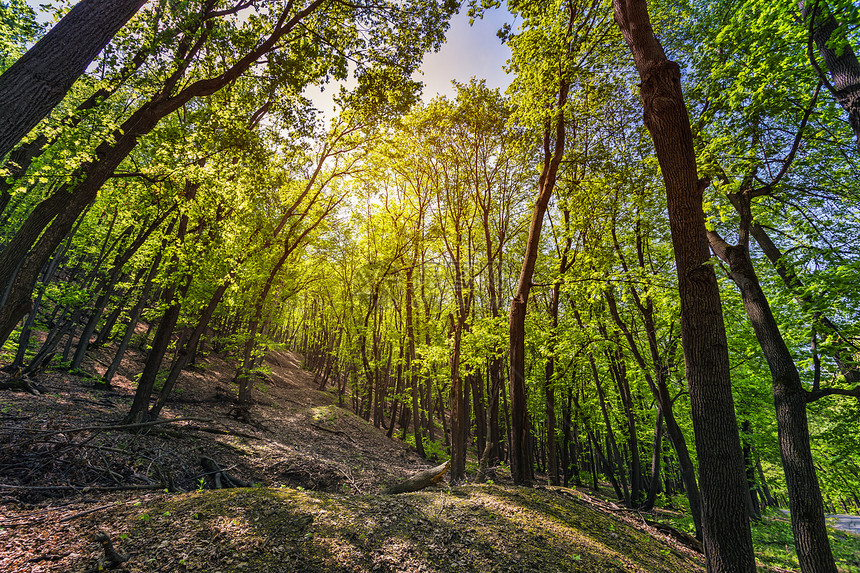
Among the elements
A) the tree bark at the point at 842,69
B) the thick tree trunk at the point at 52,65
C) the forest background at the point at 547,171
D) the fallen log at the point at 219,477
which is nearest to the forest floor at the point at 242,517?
the fallen log at the point at 219,477

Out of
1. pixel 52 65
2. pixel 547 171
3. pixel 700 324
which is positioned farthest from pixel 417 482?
pixel 52 65

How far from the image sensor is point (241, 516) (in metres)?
4.14

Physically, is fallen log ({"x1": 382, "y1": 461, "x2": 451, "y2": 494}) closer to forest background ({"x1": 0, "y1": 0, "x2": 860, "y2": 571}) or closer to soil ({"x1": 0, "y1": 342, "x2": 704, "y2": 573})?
soil ({"x1": 0, "y1": 342, "x2": 704, "y2": 573})

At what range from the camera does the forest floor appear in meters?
3.46

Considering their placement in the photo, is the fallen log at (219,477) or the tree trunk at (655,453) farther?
the tree trunk at (655,453)

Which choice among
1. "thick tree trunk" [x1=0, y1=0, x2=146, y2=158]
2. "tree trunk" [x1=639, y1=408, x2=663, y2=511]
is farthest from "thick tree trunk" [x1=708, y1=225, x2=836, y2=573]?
"thick tree trunk" [x1=0, y1=0, x2=146, y2=158]

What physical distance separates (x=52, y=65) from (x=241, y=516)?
610cm

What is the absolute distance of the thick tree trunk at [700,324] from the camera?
3.07 metres

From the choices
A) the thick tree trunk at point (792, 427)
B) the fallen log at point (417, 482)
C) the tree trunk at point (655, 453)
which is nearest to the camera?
the thick tree trunk at point (792, 427)

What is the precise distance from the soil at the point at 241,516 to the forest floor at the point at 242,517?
0.07 feet

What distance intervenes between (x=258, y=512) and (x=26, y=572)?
2011 millimetres

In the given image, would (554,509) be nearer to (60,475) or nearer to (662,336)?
(662,336)

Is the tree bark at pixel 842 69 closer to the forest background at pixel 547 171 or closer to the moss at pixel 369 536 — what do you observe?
the forest background at pixel 547 171

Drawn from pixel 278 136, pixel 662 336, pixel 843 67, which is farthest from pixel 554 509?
pixel 278 136
